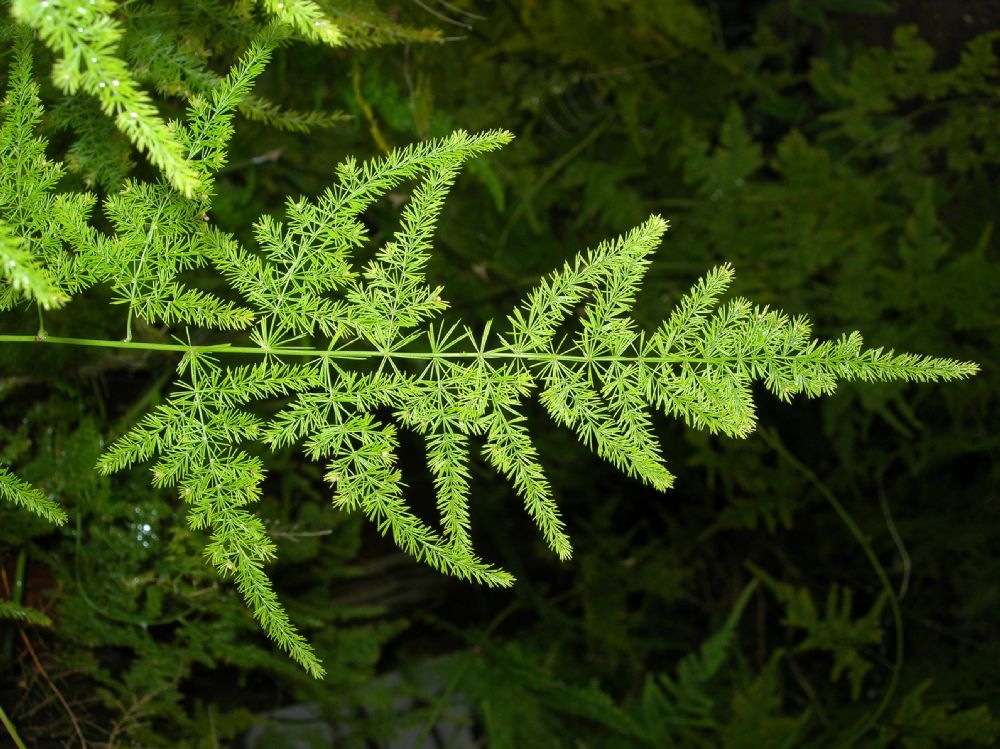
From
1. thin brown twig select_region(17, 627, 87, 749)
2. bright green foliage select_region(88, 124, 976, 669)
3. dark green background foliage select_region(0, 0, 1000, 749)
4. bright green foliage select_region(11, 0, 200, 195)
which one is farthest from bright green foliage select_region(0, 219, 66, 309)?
thin brown twig select_region(17, 627, 87, 749)

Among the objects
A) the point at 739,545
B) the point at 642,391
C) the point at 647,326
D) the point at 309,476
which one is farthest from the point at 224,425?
the point at 739,545

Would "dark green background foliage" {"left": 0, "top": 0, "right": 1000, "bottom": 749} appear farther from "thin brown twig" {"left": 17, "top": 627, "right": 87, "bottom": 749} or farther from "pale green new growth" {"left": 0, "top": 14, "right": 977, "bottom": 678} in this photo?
"pale green new growth" {"left": 0, "top": 14, "right": 977, "bottom": 678}

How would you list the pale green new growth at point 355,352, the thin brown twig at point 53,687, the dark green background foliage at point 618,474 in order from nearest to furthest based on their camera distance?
the pale green new growth at point 355,352 → the thin brown twig at point 53,687 → the dark green background foliage at point 618,474

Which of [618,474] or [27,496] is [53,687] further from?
[618,474]

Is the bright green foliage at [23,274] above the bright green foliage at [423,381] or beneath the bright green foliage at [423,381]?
above

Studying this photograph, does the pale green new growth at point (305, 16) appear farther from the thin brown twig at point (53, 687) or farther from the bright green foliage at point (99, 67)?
the thin brown twig at point (53, 687)

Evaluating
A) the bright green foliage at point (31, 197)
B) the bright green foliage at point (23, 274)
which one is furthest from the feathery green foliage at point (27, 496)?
the bright green foliage at point (23, 274)

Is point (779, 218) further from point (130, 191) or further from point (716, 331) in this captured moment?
point (130, 191)

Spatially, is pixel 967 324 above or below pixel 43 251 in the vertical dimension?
below
